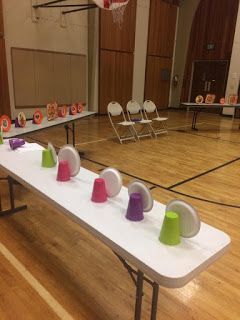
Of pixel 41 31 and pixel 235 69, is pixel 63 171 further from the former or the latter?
pixel 235 69

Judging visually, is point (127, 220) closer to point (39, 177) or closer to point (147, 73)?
point (39, 177)

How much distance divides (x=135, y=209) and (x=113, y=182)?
0.90ft

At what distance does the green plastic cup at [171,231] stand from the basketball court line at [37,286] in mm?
831

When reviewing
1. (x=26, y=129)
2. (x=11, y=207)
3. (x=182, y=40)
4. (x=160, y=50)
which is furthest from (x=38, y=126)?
(x=182, y=40)

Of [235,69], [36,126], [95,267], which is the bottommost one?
→ [95,267]

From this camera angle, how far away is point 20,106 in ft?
24.5

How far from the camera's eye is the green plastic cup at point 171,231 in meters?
1.14

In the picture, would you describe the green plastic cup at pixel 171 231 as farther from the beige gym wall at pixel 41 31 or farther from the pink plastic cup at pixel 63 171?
the beige gym wall at pixel 41 31

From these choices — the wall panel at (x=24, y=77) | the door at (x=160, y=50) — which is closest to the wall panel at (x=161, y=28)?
the door at (x=160, y=50)

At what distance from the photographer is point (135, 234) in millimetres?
1212

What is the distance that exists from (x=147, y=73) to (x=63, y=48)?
3.68 metres

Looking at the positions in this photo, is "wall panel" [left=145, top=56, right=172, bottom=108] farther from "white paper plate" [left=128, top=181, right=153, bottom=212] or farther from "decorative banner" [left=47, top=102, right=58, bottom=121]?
"white paper plate" [left=128, top=181, right=153, bottom=212]

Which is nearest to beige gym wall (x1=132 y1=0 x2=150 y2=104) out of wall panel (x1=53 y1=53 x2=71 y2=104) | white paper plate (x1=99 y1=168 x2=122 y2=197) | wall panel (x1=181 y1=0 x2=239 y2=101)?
wall panel (x1=181 y1=0 x2=239 y2=101)

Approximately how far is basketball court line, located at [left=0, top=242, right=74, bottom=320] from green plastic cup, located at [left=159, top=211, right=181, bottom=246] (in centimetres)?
83
